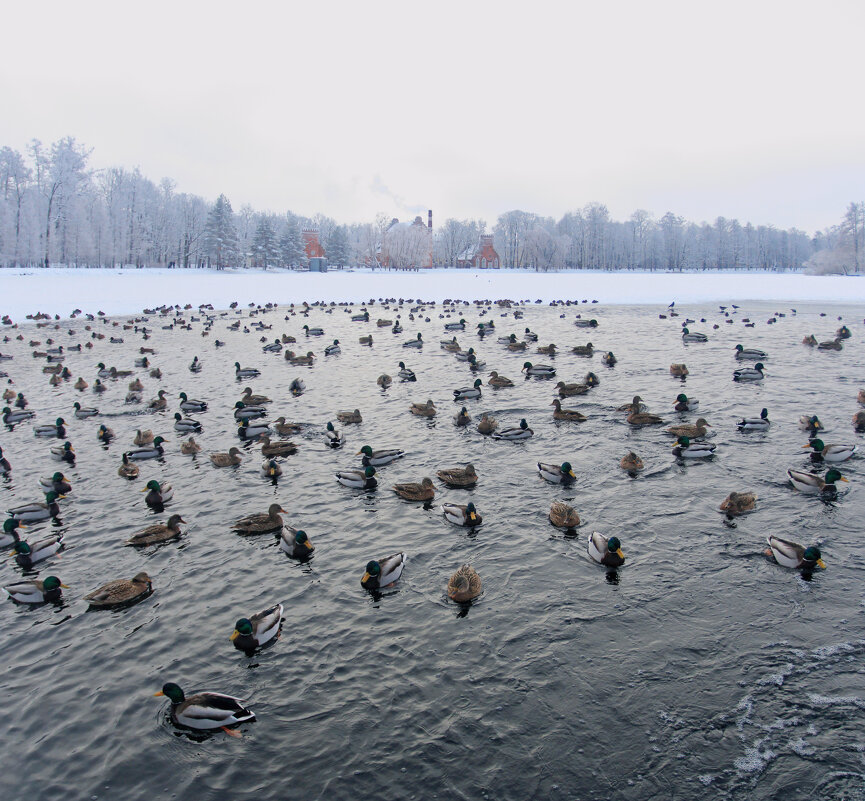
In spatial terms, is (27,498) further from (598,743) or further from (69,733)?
(598,743)

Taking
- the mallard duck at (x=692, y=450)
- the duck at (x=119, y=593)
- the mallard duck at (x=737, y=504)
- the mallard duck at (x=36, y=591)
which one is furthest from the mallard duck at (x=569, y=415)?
the mallard duck at (x=36, y=591)

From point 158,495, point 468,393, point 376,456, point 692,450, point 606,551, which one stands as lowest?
point 606,551

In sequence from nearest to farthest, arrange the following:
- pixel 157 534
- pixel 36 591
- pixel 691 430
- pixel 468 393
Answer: pixel 36 591
pixel 157 534
pixel 691 430
pixel 468 393

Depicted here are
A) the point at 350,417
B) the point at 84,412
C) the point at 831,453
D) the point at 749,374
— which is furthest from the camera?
the point at 749,374

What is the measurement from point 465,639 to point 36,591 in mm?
7304

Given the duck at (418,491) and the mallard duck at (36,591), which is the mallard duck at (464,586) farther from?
the mallard duck at (36,591)

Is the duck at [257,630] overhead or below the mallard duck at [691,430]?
below

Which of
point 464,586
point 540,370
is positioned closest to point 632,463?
point 464,586

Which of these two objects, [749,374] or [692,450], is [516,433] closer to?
[692,450]

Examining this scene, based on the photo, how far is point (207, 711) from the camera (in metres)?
7.33

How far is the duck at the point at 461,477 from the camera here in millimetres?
14312

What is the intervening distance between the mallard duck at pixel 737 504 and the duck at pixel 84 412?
66.2ft

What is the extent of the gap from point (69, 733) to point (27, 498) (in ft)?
28.2

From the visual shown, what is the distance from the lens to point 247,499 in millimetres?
13828
